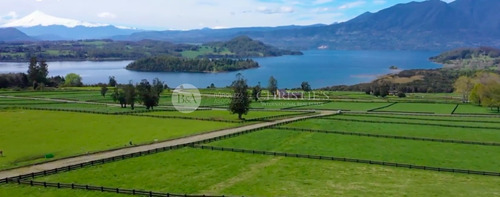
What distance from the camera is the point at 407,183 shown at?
33125mm

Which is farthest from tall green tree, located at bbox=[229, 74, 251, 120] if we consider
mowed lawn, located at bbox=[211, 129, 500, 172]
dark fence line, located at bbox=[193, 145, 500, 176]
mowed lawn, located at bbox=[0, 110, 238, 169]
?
dark fence line, located at bbox=[193, 145, 500, 176]

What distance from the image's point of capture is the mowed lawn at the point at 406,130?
2120 inches

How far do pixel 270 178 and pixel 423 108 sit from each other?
2529 inches

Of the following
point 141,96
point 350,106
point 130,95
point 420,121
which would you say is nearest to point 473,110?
point 420,121

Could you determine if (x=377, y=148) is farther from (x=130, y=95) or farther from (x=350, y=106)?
(x=130, y=95)

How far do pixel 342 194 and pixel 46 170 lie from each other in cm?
2273

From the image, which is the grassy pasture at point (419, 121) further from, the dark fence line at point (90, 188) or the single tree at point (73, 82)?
the single tree at point (73, 82)

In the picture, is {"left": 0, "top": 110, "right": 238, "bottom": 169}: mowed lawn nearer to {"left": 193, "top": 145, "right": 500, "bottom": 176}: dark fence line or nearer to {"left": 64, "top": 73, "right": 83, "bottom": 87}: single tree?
{"left": 193, "top": 145, "right": 500, "bottom": 176}: dark fence line

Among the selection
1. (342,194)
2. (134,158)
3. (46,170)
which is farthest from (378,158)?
(46,170)

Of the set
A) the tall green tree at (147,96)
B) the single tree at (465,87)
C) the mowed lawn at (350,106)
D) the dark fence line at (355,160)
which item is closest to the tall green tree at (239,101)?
the tall green tree at (147,96)

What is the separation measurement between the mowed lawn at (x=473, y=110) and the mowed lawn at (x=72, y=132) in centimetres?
4855

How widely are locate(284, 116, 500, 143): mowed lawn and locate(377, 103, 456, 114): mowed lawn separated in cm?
1982

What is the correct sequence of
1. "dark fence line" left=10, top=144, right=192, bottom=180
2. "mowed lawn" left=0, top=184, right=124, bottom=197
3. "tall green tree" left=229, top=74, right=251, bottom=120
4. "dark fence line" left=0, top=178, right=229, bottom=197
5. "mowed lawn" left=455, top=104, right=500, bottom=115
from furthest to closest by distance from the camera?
"mowed lawn" left=455, top=104, right=500, bottom=115 → "tall green tree" left=229, top=74, right=251, bottom=120 → "dark fence line" left=10, top=144, right=192, bottom=180 → "mowed lawn" left=0, top=184, right=124, bottom=197 → "dark fence line" left=0, top=178, right=229, bottom=197

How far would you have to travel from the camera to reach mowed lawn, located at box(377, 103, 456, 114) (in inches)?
3270
